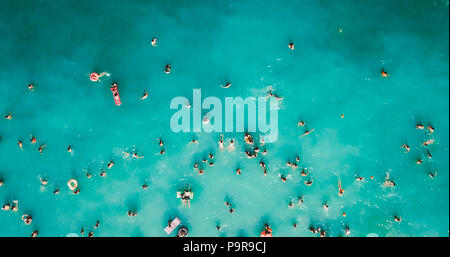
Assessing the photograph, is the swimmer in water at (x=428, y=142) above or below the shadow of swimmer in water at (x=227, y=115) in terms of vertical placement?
below

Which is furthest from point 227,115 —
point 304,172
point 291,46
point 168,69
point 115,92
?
point 115,92

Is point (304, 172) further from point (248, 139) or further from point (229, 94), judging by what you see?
point (229, 94)

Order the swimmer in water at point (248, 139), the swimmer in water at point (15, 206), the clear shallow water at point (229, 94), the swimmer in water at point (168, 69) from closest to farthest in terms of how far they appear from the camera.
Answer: the clear shallow water at point (229, 94)
the swimmer in water at point (168, 69)
the swimmer in water at point (248, 139)
the swimmer in water at point (15, 206)

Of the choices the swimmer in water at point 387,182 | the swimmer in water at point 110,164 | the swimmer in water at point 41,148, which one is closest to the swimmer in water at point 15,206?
the swimmer in water at point 41,148

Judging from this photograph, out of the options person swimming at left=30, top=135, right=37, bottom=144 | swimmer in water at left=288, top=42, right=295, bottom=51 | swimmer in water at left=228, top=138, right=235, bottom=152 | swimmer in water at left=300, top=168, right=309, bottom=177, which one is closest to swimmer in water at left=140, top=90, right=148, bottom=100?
swimmer in water at left=228, top=138, right=235, bottom=152

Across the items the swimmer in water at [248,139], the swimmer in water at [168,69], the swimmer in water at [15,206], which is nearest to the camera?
the swimmer in water at [168,69]

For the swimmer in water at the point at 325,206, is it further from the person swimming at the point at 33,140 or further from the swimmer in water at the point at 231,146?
the person swimming at the point at 33,140

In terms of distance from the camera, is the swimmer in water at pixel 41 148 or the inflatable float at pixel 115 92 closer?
the inflatable float at pixel 115 92
